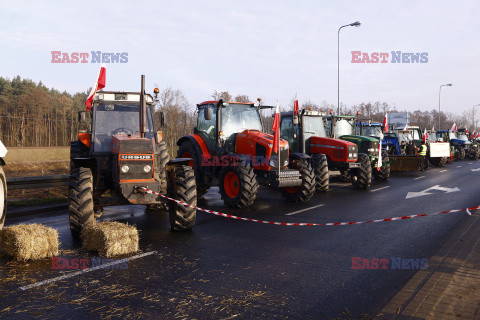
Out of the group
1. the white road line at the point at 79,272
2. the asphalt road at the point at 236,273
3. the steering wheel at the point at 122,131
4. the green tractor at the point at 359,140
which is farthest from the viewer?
the green tractor at the point at 359,140

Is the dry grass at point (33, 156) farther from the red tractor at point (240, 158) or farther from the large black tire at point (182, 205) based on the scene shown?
the large black tire at point (182, 205)

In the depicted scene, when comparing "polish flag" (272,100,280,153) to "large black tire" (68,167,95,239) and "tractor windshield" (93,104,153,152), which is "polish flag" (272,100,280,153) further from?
"large black tire" (68,167,95,239)

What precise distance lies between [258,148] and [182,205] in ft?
11.3

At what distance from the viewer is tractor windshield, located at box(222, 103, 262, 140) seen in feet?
34.4

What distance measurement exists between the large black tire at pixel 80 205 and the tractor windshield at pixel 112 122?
49.3 inches

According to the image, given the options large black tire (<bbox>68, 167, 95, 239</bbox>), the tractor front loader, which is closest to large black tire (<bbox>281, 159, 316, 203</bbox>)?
the tractor front loader

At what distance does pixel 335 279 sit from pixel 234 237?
8.00 ft

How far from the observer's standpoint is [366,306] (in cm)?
402

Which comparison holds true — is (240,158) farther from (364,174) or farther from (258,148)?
(364,174)

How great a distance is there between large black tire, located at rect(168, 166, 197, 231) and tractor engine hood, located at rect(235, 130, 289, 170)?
9.72 feet

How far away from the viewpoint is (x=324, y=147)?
43.9 ft

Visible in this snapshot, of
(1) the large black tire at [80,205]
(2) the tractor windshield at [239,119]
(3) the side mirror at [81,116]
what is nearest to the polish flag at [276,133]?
(2) the tractor windshield at [239,119]

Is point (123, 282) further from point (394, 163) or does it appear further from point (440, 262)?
point (394, 163)

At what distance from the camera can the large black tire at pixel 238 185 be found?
932 cm
